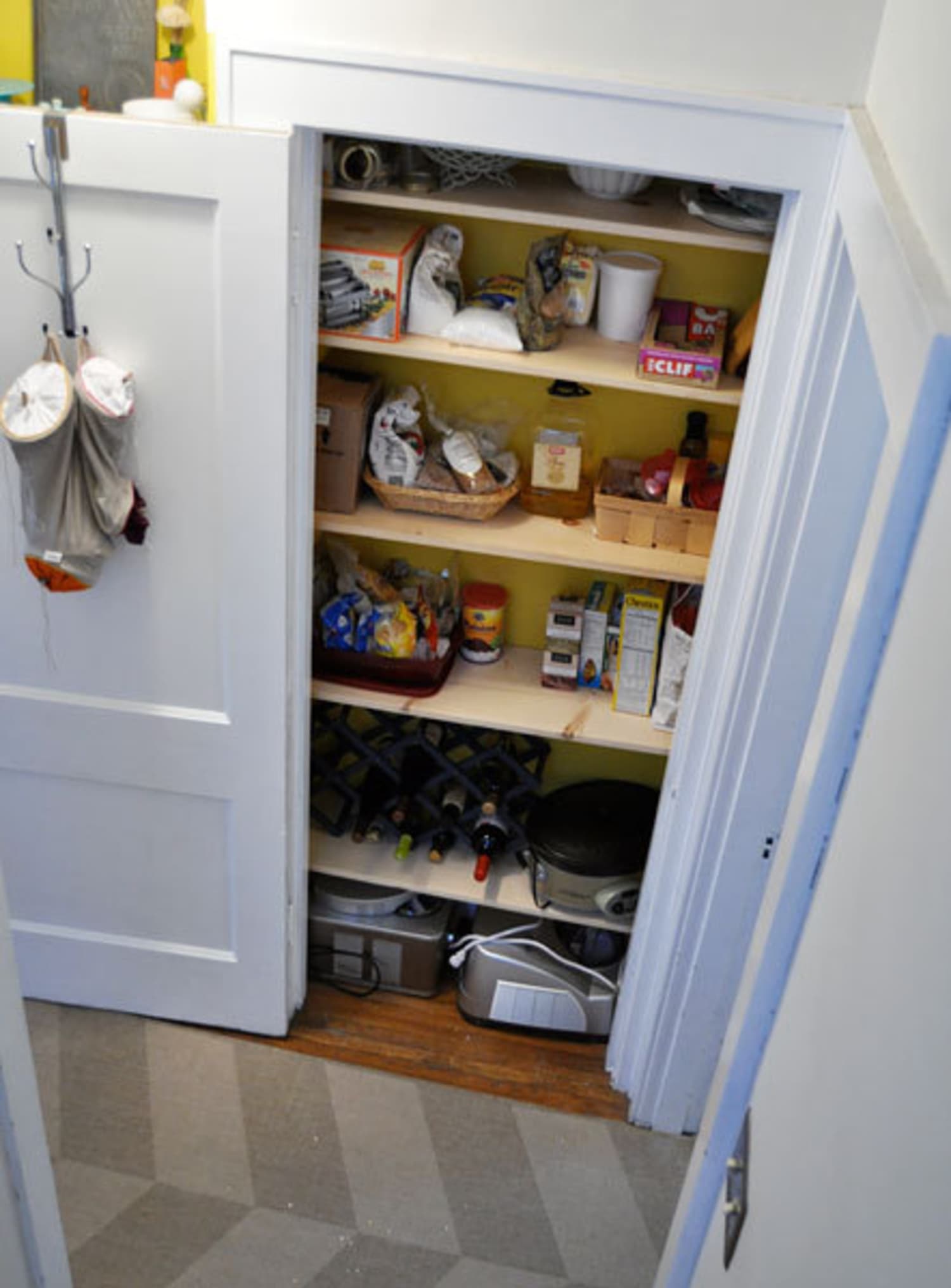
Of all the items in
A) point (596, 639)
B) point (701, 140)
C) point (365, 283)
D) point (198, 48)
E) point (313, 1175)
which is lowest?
point (313, 1175)

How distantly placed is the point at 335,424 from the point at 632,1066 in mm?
1508

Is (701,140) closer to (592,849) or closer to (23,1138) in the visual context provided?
(592,849)

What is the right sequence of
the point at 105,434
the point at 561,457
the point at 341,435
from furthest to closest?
the point at 561,457 → the point at 341,435 → the point at 105,434

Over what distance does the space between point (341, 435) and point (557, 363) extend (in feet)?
1.45

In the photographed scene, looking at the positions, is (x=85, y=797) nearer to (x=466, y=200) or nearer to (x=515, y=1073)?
(x=515, y=1073)

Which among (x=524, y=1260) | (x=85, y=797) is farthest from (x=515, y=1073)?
(x=85, y=797)

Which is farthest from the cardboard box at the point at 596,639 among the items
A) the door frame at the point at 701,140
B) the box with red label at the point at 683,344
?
the box with red label at the point at 683,344

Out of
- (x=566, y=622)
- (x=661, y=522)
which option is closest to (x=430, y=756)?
(x=566, y=622)

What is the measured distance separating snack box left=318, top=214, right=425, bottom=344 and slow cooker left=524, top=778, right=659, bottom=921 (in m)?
1.12

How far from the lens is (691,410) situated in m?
2.57

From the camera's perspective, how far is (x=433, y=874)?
2.89 meters

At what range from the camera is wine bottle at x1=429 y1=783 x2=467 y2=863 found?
290 cm

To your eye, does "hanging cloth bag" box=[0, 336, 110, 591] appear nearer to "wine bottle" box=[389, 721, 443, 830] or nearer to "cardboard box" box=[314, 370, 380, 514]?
"cardboard box" box=[314, 370, 380, 514]

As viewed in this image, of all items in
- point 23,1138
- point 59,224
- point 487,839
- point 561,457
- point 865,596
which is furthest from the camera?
point 487,839
